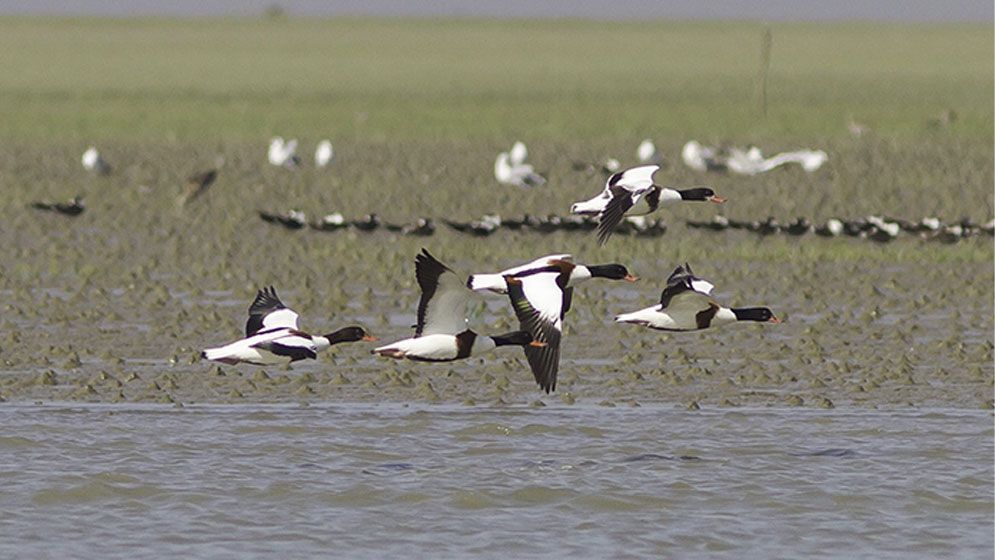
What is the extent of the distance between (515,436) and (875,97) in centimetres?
6195

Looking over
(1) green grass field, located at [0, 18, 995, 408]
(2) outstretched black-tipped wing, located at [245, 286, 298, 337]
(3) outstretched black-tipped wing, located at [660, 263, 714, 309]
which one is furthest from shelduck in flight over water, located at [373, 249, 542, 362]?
(1) green grass field, located at [0, 18, 995, 408]

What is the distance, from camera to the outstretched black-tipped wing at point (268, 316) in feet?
41.6

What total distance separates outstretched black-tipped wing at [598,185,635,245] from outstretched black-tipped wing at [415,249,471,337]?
83 cm

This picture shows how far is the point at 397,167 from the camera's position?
3588cm

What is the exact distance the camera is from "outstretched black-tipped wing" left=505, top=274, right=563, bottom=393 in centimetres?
1155

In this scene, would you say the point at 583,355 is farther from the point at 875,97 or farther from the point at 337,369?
the point at 875,97

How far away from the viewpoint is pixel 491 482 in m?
11.8

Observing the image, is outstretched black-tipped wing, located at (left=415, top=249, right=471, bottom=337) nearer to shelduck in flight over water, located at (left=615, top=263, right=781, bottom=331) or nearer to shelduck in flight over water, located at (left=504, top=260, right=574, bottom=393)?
shelduck in flight over water, located at (left=504, top=260, right=574, bottom=393)

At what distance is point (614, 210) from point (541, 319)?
0.86 meters

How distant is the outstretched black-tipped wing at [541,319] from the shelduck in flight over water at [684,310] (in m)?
0.76

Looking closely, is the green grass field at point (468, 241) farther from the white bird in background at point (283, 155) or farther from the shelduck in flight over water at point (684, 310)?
the shelduck in flight over water at point (684, 310)

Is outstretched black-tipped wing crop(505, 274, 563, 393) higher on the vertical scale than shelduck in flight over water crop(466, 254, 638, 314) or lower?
lower

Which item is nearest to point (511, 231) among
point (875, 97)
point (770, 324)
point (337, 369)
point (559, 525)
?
point (770, 324)

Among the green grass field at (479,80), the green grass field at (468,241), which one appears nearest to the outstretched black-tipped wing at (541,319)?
the green grass field at (468,241)
